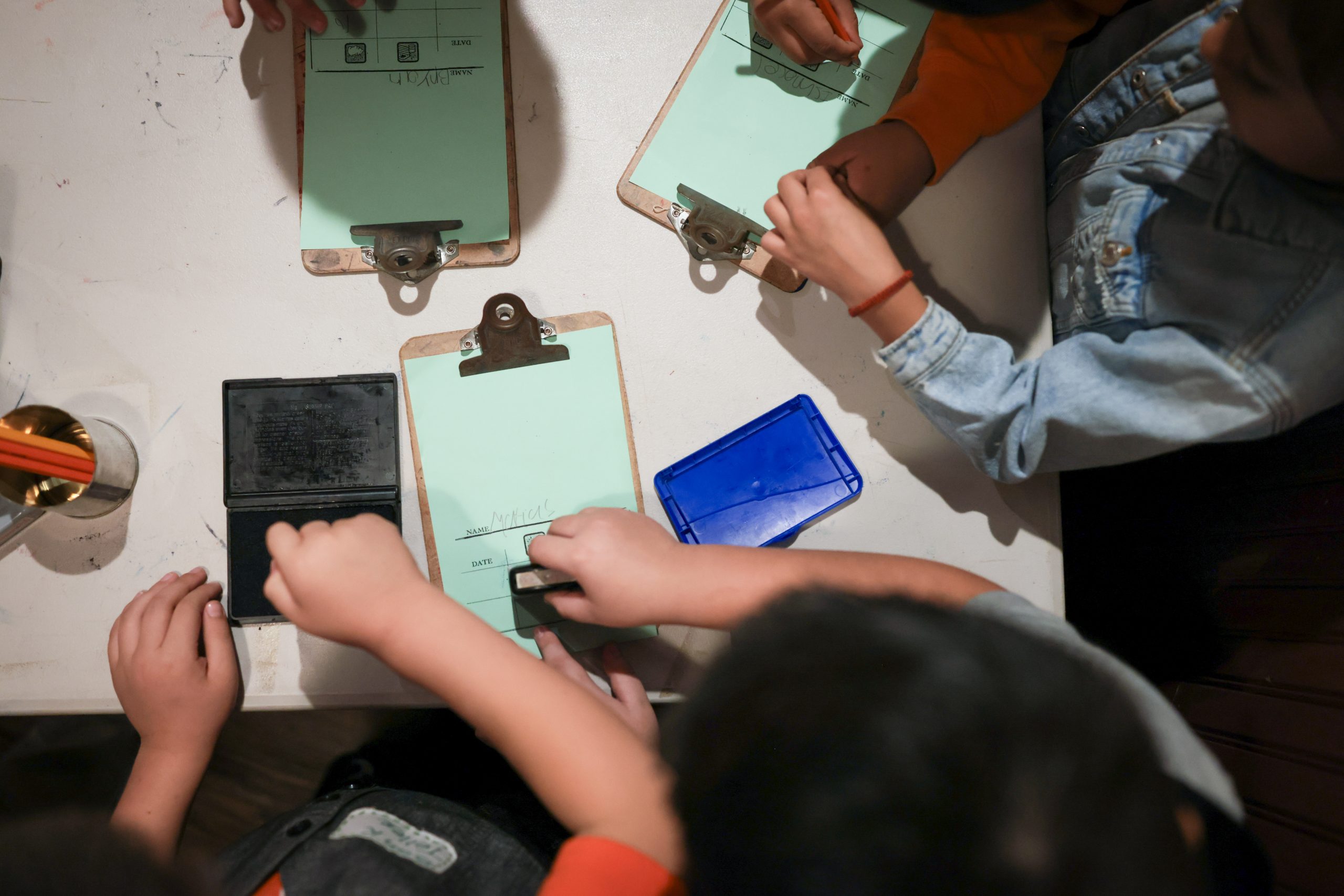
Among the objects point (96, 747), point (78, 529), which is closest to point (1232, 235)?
point (78, 529)

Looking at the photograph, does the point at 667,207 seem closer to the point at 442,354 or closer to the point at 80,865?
the point at 442,354

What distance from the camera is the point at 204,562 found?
622 mm

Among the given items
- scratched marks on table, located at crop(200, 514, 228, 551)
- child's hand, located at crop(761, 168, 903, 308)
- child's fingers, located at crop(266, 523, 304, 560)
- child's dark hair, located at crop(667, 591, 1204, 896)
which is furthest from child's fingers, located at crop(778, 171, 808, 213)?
scratched marks on table, located at crop(200, 514, 228, 551)

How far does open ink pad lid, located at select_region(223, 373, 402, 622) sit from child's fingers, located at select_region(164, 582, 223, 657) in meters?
0.02

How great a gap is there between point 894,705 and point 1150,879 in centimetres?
15

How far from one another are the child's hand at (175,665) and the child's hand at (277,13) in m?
0.50

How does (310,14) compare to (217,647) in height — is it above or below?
above

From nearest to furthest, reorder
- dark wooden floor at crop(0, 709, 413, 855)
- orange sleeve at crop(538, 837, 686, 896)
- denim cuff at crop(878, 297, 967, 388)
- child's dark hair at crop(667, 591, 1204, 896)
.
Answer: child's dark hair at crop(667, 591, 1204, 896) → orange sleeve at crop(538, 837, 686, 896) → denim cuff at crop(878, 297, 967, 388) → dark wooden floor at crop(0, 709, 413, 855)

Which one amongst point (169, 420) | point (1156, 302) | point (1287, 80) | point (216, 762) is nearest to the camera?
point (1287, 80)

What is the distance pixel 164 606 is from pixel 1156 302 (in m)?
0.83

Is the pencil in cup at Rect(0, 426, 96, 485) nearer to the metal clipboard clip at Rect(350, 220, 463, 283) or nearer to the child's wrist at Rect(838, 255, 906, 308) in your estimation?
the metal clipboard clip at Rect(350, 220, 463, 283)

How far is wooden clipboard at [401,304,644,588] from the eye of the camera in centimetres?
61

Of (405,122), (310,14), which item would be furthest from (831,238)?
(310,14)

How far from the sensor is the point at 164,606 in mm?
593
